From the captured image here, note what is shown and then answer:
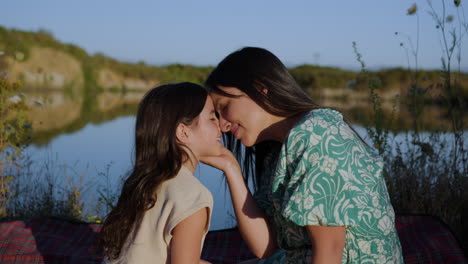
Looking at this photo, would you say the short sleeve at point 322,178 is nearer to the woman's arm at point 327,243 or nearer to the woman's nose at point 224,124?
the woman's arm at point 327,243

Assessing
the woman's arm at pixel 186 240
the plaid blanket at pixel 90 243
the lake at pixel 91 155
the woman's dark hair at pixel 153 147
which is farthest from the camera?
the lake at pixel 91 155

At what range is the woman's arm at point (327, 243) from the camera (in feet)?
4.77

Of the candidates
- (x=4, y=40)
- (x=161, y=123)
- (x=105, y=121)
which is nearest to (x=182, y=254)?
(x=161, y=123)

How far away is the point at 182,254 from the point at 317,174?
51cm

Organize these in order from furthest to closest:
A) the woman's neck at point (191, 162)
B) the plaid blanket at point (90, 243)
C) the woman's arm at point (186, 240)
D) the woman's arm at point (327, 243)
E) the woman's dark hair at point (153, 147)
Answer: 1. the plaid blanket at point (90, 243)
2. the woman's neck at point (191, 162)
3. the woman's dark hair at point (153, 147)
4. the woman's arm at point (186, 240)
5. the woman's arm at point (327, 243)

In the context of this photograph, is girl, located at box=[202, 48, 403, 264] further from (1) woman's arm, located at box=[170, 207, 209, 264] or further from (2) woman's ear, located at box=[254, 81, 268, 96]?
(1) woman's arm, located at box=[170, 207, 209, 264]

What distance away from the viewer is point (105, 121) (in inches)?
462

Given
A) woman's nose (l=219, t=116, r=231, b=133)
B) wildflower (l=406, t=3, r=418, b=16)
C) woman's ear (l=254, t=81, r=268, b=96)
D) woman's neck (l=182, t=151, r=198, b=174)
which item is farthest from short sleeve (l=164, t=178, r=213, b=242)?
wildflower (l=406, t=3, r=418, b=16)

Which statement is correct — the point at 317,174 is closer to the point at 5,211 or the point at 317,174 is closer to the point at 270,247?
the point at 270,247

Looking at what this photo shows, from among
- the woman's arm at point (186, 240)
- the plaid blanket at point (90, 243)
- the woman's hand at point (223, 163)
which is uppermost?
the woman's hand at point (223, 163)

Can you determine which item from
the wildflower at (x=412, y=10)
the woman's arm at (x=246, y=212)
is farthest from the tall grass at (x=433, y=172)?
the woman's arm at (x=246, y=212)

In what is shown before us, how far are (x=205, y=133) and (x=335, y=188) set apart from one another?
0.61 metres

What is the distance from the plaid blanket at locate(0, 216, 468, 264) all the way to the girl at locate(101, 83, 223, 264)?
1303 millimetres

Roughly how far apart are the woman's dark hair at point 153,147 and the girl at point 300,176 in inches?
4.6
